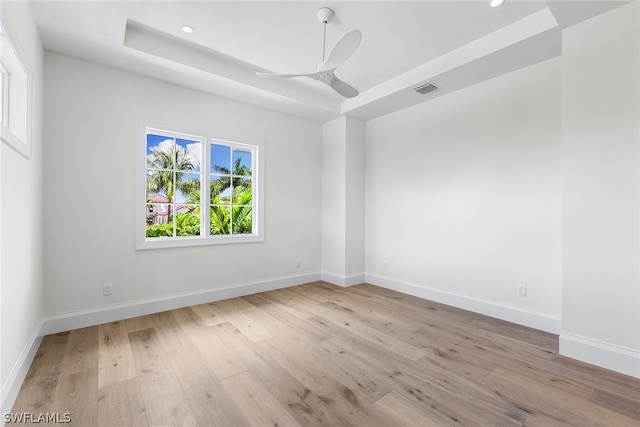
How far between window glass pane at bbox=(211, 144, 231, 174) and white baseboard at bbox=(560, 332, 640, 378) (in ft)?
13.9

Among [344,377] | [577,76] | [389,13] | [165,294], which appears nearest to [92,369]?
[165,294]

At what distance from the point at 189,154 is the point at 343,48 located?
8.37 feet

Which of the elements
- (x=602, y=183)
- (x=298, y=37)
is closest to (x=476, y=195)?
(x=602, y=183)

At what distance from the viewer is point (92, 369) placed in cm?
215

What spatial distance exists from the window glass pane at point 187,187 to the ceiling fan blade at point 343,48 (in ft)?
7.61

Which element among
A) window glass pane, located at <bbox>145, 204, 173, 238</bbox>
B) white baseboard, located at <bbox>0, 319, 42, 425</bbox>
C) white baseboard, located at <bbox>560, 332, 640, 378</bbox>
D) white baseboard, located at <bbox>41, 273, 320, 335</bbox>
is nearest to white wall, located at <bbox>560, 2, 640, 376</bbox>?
white baseboard, located at <bbox>560, 332, 640, 378</bbox>

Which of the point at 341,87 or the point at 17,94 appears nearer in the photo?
the point at 17,94

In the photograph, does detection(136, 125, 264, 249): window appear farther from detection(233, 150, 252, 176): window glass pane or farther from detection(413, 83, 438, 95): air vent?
detection(413, 83, 438, 95): air vent

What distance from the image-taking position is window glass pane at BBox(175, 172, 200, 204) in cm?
371

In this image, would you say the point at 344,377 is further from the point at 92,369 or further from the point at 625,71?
the point at 625,71

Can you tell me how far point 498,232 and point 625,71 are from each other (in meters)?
1.73

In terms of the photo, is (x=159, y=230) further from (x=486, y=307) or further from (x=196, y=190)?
(x=486, y=307)

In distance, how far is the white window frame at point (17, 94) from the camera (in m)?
1.92

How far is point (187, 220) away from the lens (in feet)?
12.5
